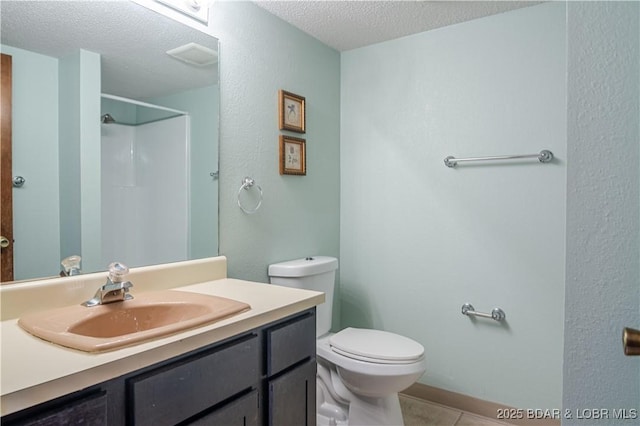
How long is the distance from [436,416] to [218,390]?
1.54 meters

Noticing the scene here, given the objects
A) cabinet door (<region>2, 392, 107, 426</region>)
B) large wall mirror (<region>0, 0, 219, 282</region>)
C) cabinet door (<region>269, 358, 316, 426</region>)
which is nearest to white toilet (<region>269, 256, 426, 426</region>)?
cabinet door (<region>269, 358, 316, 426</region>)

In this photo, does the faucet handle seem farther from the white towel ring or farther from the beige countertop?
the white towel ring

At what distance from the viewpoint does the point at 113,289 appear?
3.89 ft

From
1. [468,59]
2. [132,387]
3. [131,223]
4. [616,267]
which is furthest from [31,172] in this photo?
[468,59]

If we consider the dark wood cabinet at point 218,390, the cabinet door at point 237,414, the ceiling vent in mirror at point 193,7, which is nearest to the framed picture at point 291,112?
the ceiling vent in mirror at point 193,7

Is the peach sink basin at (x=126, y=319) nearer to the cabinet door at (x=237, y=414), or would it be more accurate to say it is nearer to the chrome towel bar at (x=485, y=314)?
the cabinet door at (x=237, y=414)

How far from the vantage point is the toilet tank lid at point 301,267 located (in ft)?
6.34

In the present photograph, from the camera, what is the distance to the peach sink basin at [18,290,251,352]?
895mm

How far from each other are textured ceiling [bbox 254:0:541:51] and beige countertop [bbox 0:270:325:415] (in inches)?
58.2

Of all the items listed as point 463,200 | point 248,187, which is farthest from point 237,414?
point 463,200

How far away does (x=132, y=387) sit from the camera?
842 millimetres

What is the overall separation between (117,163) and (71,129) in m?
0.19

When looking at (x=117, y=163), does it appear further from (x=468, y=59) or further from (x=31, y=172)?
(x=468, y=59)

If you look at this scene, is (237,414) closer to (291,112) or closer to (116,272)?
(116,272)
